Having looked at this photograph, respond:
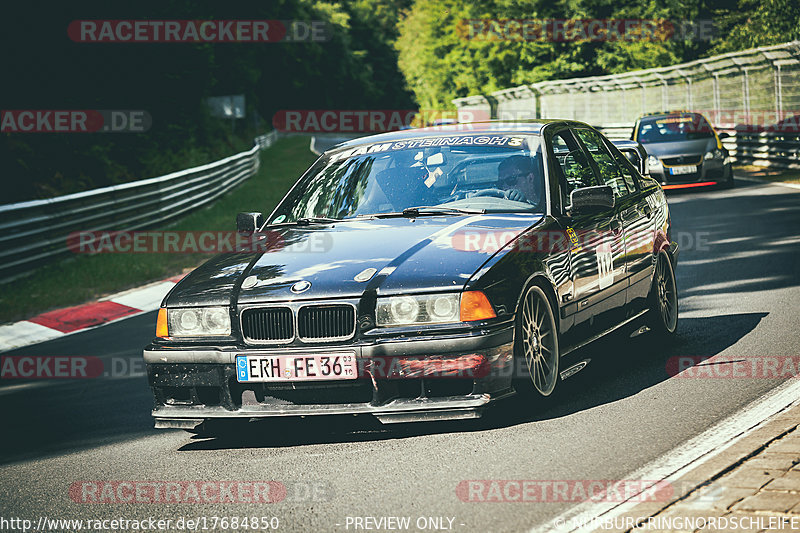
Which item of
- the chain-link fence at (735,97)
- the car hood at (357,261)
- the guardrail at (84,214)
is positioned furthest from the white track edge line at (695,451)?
the chain-link fence at (735,97)

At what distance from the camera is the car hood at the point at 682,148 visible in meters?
21.8

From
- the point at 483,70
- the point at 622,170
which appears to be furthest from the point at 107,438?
the point at 483,70

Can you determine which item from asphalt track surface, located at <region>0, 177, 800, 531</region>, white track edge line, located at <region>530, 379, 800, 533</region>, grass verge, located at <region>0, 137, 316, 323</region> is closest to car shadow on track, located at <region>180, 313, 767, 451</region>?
asphalt track surface, located at <region>0, 177, 800, 531</region>

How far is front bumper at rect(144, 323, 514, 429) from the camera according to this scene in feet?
17.3

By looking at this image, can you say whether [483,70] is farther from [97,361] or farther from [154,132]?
[97,361]

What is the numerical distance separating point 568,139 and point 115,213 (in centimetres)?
1293

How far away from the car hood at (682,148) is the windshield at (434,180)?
618 inches

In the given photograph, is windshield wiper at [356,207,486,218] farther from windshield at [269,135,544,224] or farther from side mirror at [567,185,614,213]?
side mirror at [567,185,614,213]

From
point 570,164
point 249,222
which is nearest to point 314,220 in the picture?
point 249,222

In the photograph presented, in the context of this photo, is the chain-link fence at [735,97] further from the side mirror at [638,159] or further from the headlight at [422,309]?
the headlight at [422,309]

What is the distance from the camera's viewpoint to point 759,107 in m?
27.5

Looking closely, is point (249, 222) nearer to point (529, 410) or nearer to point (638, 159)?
point (529, 410)

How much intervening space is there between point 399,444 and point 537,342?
3.17ft
